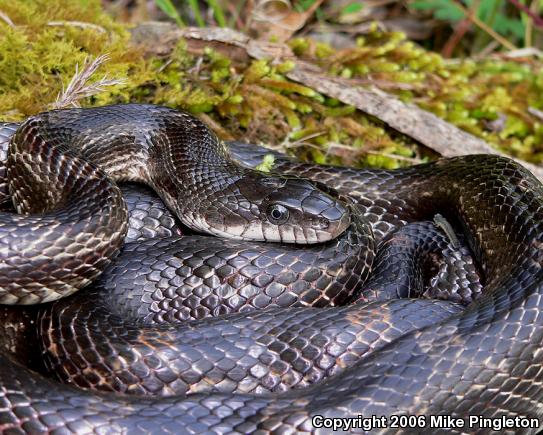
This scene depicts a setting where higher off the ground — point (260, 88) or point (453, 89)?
point (260, 88)

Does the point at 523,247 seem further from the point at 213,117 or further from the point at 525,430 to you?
the point at 213,117

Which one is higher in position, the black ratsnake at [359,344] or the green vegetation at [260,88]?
the green vegetation at [260,88]

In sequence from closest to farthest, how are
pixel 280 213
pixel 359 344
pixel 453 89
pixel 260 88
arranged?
pixel 359 344, pixel 280 213, pixel 260 88, pixel 453 89

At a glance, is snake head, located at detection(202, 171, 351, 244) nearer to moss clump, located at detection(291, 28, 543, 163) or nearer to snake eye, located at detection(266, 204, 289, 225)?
snake eye, located at detection(266, 204, 289, 225)

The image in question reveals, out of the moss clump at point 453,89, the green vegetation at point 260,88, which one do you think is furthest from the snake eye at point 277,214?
the moss clump at point 453,89

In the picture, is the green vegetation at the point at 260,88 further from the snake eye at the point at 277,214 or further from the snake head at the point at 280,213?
the snake eye at the point at 277,214

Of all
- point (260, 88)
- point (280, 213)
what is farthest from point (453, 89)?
point (280, 213)

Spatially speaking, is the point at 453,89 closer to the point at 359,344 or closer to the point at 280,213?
the point at 280,213

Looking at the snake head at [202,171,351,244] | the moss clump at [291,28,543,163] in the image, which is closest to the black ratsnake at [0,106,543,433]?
the snake head at [202,171,351,244]
